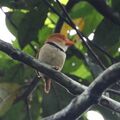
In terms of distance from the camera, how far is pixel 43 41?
2148mm

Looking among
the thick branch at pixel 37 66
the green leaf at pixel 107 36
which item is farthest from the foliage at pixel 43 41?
the thick branch at pixel 37 66

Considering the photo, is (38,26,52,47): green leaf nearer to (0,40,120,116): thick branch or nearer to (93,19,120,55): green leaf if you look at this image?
(93,19,120,55): green leaf

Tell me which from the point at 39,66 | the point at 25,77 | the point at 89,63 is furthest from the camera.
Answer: the point at 25,77

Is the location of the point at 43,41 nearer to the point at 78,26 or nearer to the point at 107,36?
the point at 78,26

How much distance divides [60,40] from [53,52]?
6 cm

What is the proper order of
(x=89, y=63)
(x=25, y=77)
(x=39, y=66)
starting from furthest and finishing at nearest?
(x=25, y=77) < (x=89, y=63) < (x=39, y=66)

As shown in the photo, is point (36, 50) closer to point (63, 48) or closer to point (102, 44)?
point (63, 48)

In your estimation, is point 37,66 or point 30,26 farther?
point 30,26

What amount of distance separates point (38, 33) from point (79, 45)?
181 millimetres

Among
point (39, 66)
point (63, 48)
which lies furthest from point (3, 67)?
point (39, 66)

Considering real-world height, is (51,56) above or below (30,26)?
below

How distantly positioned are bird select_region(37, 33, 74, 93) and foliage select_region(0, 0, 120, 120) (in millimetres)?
38

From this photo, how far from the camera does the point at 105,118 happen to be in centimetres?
209

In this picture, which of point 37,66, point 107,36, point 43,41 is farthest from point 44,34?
point 37,66
